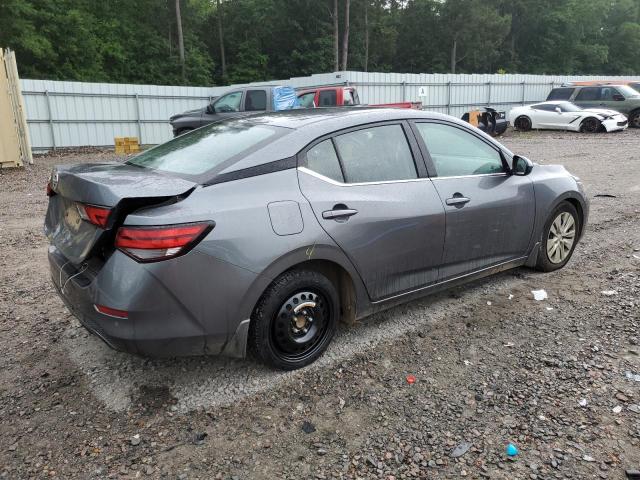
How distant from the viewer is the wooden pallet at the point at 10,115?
11.8 metres

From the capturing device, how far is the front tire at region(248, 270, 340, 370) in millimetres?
2977

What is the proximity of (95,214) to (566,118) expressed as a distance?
2117cm

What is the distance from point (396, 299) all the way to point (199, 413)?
1489 millimetres

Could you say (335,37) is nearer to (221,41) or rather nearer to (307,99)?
(221,41)

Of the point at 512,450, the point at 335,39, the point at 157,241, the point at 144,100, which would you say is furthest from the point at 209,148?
the point at 335,39

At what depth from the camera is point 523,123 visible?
21.7 m

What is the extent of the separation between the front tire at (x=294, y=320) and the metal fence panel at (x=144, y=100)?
18.3m

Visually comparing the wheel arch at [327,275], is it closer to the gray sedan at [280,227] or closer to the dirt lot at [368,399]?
the gray sedan at [280,227]

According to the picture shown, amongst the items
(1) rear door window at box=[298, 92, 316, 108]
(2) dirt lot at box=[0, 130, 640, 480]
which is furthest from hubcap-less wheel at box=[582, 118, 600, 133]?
(2) dirt lot at box=[0, 130, 640, 480]

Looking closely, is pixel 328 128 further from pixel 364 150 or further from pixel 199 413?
pixel 199 413

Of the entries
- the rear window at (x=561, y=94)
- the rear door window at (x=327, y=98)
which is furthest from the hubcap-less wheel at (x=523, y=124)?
the rear door window at (x=327, y=98)

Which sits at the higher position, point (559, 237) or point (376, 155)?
point (376, 155)

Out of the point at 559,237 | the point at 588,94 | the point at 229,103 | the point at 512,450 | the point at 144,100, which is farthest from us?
the point at 588,94

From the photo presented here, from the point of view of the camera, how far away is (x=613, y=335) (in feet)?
11.9
